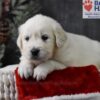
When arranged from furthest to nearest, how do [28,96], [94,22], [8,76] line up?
[94,22], [8,76], [28,96]

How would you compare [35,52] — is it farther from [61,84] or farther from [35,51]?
[61,84]

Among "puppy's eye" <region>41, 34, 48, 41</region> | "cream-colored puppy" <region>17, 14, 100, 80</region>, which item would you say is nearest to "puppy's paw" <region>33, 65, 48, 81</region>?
"cream-colored puppy" <region>17, 14, 100, 80</region>

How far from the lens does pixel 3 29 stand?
115cm

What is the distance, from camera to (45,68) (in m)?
0.93

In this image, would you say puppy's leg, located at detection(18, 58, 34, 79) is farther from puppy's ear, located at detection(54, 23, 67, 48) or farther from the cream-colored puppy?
puppy's ear, located at detection(54, 23, 67, 48)

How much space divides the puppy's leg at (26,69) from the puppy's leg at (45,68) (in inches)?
0.8

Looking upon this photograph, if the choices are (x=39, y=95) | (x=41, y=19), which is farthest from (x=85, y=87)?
(x=41, y=19)

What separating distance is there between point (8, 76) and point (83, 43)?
310 mm

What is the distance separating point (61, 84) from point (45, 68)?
8cm

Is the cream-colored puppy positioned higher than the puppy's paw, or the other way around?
the cream-colored puppy

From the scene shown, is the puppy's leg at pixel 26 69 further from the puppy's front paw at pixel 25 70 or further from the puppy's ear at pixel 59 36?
the puppy's ear at pixel 59 36

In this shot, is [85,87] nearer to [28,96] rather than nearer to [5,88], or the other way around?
[28,96]

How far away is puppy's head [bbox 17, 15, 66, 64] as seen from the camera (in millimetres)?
926

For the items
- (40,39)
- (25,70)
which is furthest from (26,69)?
(40,39)
